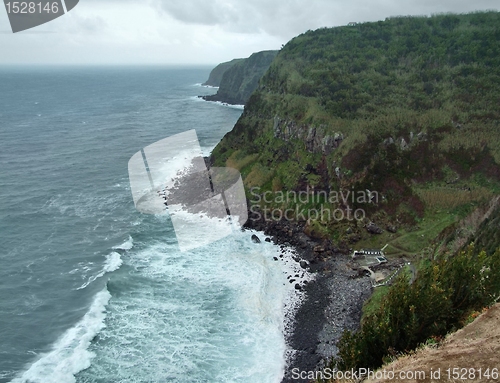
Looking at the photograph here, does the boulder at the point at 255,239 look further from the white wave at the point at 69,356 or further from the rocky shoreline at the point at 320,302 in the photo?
the white wave at the point at 69,356

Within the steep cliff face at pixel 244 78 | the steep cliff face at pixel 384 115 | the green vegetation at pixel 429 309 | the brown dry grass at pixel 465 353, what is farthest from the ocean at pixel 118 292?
the steep cliff face at pixel 244 78

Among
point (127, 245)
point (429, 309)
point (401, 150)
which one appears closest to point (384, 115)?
point (401, 150)

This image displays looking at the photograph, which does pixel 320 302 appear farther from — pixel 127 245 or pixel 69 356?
pixel 127 245

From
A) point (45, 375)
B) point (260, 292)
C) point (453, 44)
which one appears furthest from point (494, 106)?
point (45, 375)

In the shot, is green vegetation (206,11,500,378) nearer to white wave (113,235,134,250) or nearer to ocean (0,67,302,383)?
ocean (0,67,302,383)

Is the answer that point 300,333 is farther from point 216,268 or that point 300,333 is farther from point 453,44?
point 453,44

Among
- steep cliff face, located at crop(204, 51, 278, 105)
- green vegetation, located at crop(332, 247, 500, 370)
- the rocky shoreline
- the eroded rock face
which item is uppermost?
steep cliff face, located at crop(204, 51, 278, 105)

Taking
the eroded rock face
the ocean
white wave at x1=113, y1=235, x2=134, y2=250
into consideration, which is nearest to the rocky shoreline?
the ocean
